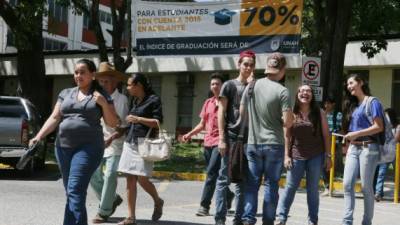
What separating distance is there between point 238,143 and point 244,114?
1.02 ft

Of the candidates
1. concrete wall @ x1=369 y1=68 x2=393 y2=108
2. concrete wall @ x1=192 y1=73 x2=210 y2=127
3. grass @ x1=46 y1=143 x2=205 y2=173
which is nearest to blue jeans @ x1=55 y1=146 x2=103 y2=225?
grass @ x1=46 y1=143 x2=205 y2=173

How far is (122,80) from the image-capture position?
805 centimetres

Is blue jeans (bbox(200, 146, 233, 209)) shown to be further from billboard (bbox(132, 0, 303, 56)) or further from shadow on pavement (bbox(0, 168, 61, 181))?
billboard (bbox(132, 0, 303, 56))

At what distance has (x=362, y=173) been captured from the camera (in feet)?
24.4

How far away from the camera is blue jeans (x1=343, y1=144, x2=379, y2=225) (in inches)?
293

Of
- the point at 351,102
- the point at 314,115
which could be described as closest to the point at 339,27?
the point at 351,102

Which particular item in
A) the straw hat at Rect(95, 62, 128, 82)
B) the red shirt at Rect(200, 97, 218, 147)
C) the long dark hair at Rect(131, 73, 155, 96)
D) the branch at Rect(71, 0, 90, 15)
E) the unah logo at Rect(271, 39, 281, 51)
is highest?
the branch at Rect(71, 0, 90, 15)

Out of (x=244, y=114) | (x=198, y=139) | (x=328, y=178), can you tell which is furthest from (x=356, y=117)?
(x=198, y=139)

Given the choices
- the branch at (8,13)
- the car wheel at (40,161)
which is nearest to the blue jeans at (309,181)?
the car wheel at (40,161)

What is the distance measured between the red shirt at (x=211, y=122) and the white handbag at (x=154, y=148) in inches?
48.1

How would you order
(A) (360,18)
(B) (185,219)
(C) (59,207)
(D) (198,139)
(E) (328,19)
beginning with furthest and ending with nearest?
(D) (198,139) < (A) (360,18) < (E) (328,19) < (C) (59,207) < (B) (185,219)

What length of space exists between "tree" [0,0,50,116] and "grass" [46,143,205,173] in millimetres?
1712

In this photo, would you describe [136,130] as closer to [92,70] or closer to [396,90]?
[92,70]

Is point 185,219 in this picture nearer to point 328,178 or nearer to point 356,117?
point 356,117
